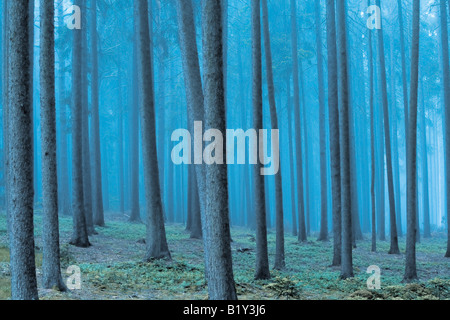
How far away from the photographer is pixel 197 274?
496 inches

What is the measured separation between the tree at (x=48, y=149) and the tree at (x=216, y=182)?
3072 mm

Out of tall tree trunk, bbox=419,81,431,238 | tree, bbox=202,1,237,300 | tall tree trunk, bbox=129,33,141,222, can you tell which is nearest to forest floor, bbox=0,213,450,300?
tree, bbox=202,1,237,300

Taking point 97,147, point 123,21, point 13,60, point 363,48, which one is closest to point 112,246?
point 97,147

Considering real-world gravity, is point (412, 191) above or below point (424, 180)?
above

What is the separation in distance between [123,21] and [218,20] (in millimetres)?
25036

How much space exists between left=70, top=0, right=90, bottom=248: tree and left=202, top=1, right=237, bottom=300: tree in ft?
29.8

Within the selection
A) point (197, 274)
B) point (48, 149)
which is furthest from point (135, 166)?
point (48, 149)

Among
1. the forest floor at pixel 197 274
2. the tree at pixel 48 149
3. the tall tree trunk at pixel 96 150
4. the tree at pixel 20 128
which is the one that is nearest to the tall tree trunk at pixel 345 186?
the forest floor at pixel 197 274

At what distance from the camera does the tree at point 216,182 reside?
26.5 feet

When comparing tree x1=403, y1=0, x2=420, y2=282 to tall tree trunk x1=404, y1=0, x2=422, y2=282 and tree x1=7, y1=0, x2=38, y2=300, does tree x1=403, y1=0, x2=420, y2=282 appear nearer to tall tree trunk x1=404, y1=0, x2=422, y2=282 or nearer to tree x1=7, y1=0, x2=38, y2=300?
tall tree trunk x1=404, y1=0, x2=422, y2=282

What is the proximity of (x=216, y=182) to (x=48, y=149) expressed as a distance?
335 centimetres

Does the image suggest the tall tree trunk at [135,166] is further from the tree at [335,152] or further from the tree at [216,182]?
the tree at [216,182]

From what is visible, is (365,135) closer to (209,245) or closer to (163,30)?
(163,30)

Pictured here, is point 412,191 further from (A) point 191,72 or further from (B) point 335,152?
(A) point 191,72
